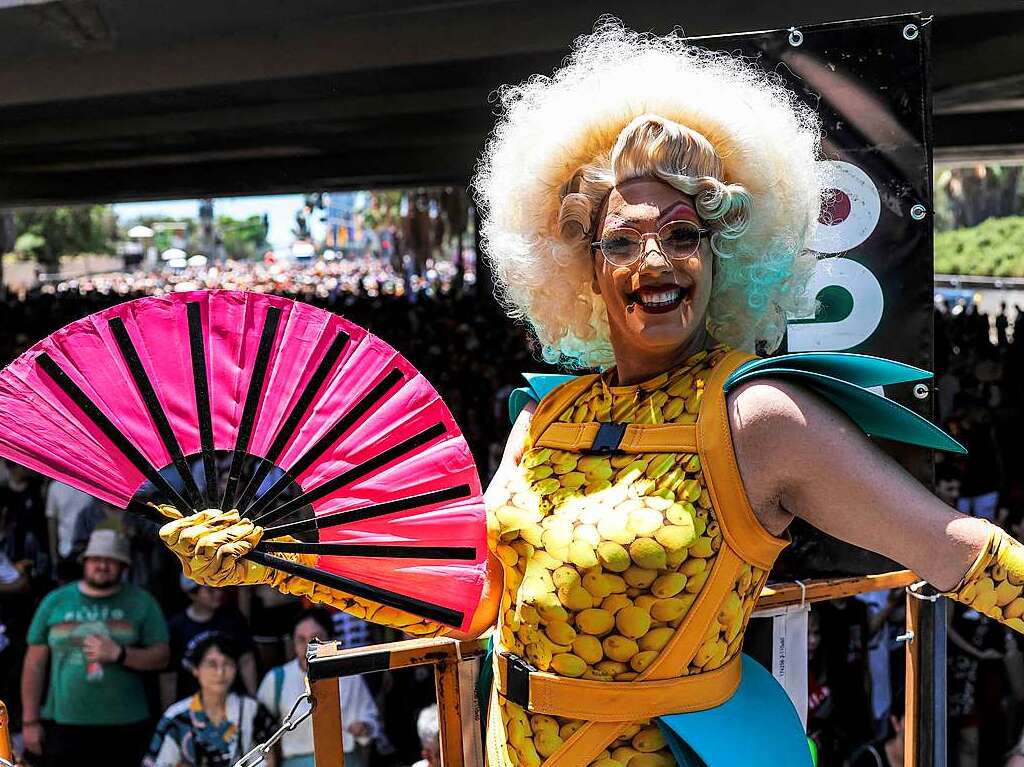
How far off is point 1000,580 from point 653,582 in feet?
1.73

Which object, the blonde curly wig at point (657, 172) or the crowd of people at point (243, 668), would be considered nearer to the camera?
the blonde curly wig at point (657, 172)

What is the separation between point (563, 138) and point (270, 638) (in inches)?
140

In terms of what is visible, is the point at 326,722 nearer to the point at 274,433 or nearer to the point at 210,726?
the point at 274,433

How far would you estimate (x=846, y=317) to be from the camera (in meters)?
2.60

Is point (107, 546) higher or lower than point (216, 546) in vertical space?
lower

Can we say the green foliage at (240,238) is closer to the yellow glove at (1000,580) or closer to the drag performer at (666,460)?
the drag performer at (666,460)

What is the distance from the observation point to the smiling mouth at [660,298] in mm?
1916

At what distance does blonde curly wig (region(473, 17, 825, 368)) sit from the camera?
1963mm

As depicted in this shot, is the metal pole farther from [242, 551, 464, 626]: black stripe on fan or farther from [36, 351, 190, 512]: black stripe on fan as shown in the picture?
[36, 351, 190, 512]: black stripe on fan

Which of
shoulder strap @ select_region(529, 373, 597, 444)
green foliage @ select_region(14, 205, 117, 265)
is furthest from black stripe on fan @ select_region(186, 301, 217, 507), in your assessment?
green foliage @ select_region(14, 205, 117, 265)

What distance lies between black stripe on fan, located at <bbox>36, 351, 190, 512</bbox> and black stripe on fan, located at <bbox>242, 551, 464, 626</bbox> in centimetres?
17

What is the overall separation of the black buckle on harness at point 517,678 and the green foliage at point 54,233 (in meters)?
59.0

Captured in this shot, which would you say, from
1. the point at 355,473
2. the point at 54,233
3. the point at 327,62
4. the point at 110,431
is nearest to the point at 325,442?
the point at 355,473

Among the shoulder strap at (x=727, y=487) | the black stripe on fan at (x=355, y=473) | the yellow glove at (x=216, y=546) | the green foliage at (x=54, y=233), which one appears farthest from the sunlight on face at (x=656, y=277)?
the green foliage at (x=54, y=233)
